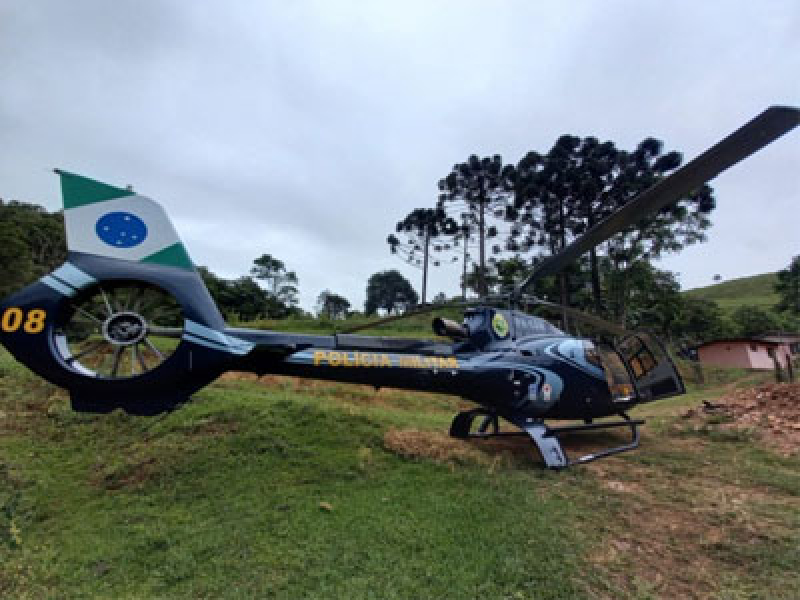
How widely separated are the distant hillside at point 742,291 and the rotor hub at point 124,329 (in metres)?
84.3

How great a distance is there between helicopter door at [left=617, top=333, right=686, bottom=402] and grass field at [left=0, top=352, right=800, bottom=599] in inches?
41.2

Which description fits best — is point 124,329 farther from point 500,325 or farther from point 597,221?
point 597,221

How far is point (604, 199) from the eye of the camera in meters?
26.2

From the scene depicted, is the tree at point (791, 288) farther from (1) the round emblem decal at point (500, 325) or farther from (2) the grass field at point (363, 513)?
(1) the round emblem decal at point (500, 325)

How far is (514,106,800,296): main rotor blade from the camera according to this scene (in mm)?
3592

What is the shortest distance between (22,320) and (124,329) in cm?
87

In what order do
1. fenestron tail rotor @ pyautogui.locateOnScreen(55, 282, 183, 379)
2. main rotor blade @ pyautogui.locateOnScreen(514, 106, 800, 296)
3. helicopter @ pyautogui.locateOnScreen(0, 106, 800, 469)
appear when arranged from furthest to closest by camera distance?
fenestron tail rotor @ pyautogui.locateOnScreen(55, 282, 183, 379) < helicopter @ pyautogui.locateOnScreen(0, 106, 800, 469) < main rotor blade @ pyautogui.locateOnScreen(514, 106, 800, 296)

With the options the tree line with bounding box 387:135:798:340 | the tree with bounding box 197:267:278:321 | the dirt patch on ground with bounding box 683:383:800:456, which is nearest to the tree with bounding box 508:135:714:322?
the tree line with bounding box 387:135:798:340

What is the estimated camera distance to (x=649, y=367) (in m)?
7.52

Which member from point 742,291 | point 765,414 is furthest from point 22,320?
point 742,291

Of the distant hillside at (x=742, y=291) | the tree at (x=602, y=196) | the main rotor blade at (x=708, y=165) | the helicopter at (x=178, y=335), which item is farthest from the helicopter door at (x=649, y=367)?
the distant hillside at (x=742, y=291)

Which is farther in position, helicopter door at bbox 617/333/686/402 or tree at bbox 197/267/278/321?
tree at bbox 197/267/278/321

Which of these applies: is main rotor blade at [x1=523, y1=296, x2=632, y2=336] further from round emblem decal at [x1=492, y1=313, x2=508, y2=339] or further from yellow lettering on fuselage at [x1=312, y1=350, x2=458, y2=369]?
yellow lettering on fuselage at [x1=312, y1=350, x2=458, y2=369]

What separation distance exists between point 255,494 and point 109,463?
2.74 metres
